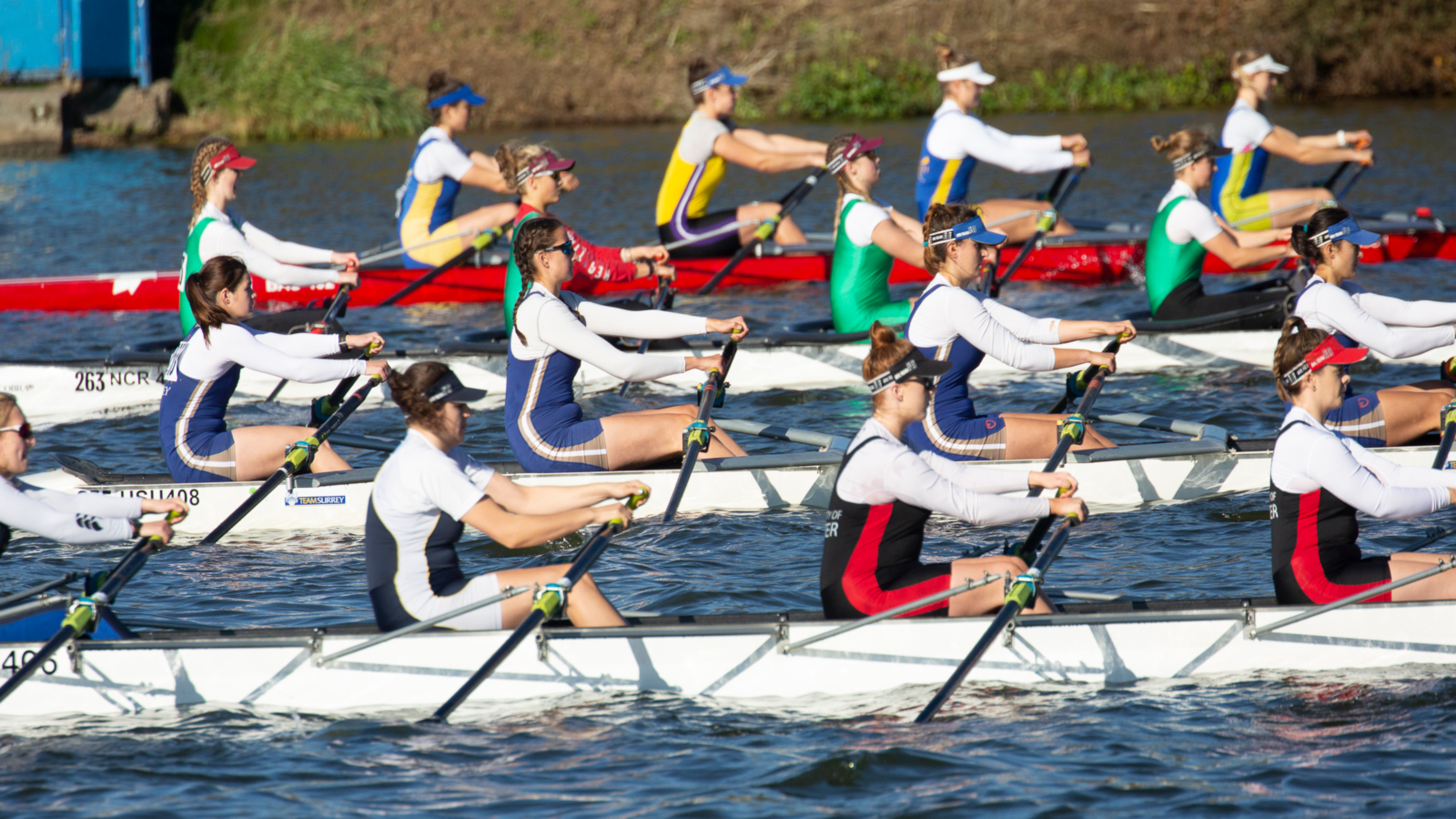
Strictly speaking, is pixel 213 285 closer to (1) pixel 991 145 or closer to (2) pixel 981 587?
(2) pixel 981 587

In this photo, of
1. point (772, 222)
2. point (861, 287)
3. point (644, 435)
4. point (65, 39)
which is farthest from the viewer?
point (65, 39)

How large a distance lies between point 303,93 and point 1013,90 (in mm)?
11683

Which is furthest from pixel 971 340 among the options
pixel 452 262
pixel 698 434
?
pixel 452 262

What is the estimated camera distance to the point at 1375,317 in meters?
7.55

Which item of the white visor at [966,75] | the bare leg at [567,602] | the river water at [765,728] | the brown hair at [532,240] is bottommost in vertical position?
the river water at [765,728]

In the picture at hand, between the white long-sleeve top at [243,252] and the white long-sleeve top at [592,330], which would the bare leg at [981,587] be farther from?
the white long-sleeve top at [243,252]

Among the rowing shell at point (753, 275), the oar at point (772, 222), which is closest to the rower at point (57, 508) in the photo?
the oar at point (772, 222)

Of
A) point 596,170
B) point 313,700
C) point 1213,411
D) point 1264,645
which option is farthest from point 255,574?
point 596,170

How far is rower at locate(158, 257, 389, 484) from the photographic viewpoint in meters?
7.34

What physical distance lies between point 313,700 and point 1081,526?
391cm

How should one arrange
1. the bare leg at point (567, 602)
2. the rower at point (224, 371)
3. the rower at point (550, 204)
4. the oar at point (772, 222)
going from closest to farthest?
the bare leg at point (567, 602) → the rower at point (224, 371) → the rower at point (550, 204) → the oar at point (772, 222)

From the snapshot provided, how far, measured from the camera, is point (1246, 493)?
786cm

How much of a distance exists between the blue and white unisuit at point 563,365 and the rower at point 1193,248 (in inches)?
135

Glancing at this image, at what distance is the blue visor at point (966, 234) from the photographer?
686 centimetres
